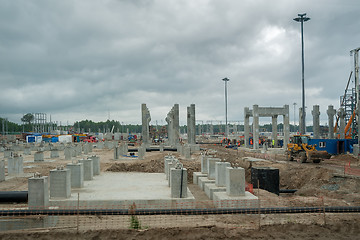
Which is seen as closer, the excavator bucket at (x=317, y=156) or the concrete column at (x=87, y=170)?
the concrete column at (x=87, y=170)

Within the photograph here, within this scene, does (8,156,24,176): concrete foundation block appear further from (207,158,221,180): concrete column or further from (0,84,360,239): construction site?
(207,158,221,180): concrete column

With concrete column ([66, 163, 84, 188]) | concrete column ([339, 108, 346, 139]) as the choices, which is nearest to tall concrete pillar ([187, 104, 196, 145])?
concrete column ([339, 108, 346, 139])

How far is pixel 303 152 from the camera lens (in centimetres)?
2662

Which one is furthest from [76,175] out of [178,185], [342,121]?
[342,121]

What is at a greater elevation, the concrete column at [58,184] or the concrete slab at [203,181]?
the concrete column at [58,184]

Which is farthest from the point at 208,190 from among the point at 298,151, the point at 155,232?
the point at 298,151

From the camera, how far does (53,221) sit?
8133 mm

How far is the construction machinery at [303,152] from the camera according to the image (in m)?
25.6

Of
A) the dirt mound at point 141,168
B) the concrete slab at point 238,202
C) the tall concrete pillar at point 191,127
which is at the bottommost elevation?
the dirt mound at point 141,168

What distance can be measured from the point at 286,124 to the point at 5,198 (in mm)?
33571

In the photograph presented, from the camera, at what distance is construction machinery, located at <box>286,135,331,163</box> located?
25.6m

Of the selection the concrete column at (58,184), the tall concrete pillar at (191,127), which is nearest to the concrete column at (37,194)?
the concrete column at (58,184)

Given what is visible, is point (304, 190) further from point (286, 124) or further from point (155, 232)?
point (286, 124)

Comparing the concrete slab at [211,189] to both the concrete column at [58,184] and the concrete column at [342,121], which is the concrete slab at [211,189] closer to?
the concrete column at [58,184]
